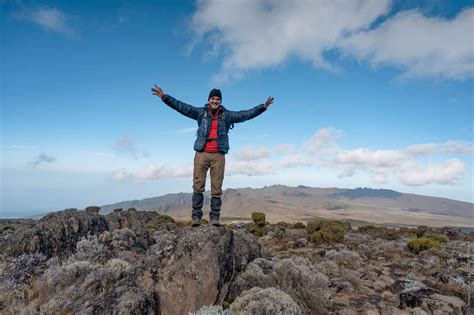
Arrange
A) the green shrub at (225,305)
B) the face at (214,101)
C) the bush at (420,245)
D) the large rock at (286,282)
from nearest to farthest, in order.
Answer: the green shrub at (225,305) < the large rock at (286,282) < the face at (214,101) < the bush at (420,245)

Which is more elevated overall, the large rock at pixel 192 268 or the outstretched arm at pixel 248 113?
the outstretched arm at pixel 248 113

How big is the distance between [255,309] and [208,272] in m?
1.16

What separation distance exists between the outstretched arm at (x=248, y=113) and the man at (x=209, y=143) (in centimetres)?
14

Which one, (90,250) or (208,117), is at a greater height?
(208,117)

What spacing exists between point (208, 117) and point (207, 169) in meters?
1.33

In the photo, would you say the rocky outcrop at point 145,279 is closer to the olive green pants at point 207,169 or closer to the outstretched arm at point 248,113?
the olive green pants at point 207,169

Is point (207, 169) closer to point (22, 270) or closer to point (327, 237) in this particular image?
point (22, 270)

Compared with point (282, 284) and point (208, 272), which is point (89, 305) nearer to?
point (208, 272)

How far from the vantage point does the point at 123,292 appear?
5.98 metres

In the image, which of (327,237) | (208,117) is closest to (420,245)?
(327,237)

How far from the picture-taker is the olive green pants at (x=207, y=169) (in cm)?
793

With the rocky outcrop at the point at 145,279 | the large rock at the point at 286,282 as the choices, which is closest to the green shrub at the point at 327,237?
the large rock at the point at 286,282

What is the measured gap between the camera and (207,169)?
8.13 m

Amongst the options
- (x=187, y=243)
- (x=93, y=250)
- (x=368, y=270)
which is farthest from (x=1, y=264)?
(x=368, y=270)
